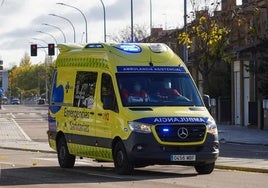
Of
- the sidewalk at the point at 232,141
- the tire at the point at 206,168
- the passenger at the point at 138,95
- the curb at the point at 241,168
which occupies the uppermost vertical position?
the passenger at the point at 138,95

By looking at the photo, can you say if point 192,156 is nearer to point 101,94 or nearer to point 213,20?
point 101,94

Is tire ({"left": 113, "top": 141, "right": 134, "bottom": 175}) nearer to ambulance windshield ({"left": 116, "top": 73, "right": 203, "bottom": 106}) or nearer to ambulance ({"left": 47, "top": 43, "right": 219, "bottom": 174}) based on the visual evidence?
ambulance ({"left": 47, "top": 43, "right": 219, "bottom": 174})

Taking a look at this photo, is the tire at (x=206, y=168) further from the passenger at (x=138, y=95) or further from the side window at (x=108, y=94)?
the side window at (x=108, y=94)

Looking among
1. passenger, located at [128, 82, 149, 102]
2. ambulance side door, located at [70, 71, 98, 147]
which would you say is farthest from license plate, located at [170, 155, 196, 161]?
ambulance side door, located at [70, 71, 98, 147]

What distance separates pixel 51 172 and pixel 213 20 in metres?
27.9

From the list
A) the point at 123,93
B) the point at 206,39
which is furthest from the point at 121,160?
the point at 206,39

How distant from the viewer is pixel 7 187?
1418cm

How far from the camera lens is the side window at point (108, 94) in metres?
16.7

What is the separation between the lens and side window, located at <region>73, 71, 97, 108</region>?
17686 millimetres

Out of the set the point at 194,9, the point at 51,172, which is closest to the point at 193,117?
the point at 51,172

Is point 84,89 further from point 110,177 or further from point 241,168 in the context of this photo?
point 241,168

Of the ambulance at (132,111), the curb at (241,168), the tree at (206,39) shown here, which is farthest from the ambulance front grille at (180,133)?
the tree at (206,39)

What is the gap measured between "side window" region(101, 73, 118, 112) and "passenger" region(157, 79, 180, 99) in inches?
39.7

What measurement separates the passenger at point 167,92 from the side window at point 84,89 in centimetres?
168
